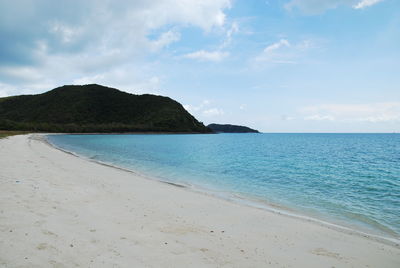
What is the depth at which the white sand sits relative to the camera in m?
4.62

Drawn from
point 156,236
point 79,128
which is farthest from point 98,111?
point 156,236

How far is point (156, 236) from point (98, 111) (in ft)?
561

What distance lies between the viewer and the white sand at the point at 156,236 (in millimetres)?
4625

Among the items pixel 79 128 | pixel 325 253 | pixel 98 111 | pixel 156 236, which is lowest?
pixel 325 253

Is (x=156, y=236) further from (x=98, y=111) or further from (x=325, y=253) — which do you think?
(x=98, y=111)

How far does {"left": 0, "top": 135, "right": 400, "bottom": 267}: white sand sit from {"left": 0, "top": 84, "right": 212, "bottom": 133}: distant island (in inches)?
5066

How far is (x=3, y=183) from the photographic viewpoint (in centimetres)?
972

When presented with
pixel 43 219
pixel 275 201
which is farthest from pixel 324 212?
pixel 43 219

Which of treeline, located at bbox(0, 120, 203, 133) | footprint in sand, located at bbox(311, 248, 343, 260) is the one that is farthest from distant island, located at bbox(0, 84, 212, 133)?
footprint in sand, located at bbox(311, 248, 343, 260)

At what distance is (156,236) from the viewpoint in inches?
230

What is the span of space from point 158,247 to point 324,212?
Answer: 25.1ft

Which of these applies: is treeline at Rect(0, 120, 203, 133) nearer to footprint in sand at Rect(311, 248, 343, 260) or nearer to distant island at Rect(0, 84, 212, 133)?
distant island at Rect(0, 84, 212, 133)

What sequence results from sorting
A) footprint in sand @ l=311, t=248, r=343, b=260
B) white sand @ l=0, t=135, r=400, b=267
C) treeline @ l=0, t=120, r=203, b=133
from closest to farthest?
1. white sand @ l=0, t=135, r=400, b=267
2. footprint in sand @ l=311, t=248, r=343, b=260
3. treeline @ l=0, t=120, r=203, b=133

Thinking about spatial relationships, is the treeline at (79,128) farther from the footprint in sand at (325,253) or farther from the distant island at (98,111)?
the footprint in sand at (325,253)
